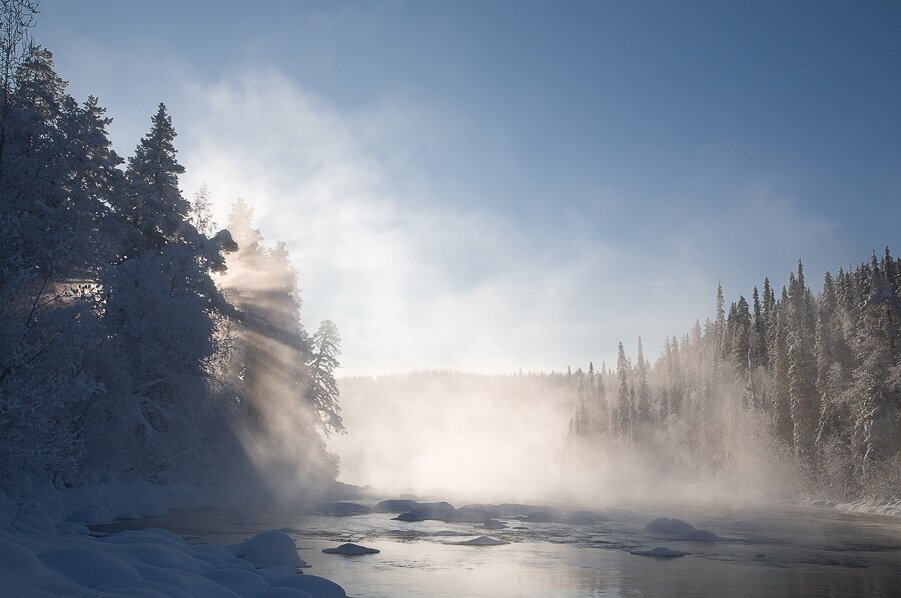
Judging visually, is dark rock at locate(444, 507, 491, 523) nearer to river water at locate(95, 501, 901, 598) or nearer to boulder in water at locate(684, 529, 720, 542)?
river water at locate(95, 501, 901, 598)

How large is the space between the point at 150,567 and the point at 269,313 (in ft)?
153

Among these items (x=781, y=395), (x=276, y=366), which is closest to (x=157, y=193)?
(x=276, y=366)

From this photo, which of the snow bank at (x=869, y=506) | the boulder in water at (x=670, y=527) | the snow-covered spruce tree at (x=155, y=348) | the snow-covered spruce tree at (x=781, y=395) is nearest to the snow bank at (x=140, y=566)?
the snow-covered spruce tree at (x=155, y=348)

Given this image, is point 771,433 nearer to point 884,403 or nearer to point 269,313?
point 884,403

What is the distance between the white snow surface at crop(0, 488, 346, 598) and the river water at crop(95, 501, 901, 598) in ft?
6.87

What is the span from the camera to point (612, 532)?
3941cm

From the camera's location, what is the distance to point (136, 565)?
13953mm

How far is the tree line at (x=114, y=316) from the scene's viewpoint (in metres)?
14.9

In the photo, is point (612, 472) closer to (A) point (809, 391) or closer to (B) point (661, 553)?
(A) point (809, 391)

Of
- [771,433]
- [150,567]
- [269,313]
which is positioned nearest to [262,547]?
[150,567]

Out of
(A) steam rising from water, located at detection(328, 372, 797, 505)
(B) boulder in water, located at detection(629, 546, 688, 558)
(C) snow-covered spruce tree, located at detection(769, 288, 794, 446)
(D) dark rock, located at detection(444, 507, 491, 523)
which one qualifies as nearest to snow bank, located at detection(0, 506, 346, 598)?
(B) boulder in water, located at detection(629, 546, 688, 558)

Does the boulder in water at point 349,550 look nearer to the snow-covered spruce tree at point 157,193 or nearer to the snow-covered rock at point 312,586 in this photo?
the snow-covered rock at point 312,586

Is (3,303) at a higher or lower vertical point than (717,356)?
lower

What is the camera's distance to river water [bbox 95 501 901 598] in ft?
68.2
